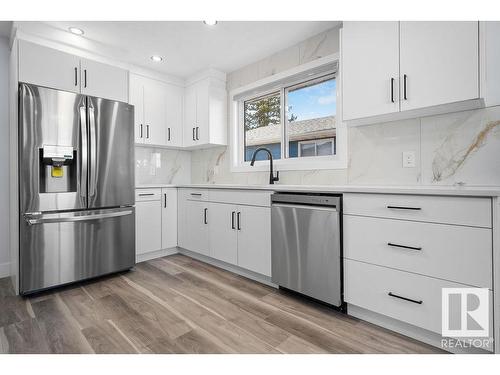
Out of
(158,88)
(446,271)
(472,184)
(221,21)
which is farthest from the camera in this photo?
(158,88)

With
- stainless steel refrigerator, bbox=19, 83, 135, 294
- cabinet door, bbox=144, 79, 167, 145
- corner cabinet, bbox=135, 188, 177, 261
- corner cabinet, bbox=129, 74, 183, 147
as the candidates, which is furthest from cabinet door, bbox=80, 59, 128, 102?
corner cabinet, bbox=135, 188, 177, 261

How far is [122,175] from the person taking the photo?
2752 millimetres

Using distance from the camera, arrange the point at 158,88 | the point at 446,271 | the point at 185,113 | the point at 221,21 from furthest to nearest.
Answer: the point at 185,113
the point at 158,88
the point at 221,21
the point at 446,271

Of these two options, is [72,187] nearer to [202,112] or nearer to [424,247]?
[202,112]

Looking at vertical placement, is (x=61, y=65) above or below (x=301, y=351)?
above

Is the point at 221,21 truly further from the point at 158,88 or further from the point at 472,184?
the point at 472,184

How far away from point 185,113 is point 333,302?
3.00 m

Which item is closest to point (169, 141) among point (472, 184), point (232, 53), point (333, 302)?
point (232, 53)

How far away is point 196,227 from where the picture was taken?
125 inches

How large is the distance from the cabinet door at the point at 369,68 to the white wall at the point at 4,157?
3.31 metres

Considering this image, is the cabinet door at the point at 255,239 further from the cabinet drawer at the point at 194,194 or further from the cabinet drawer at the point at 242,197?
the cabinet drawer at the point at 194,194

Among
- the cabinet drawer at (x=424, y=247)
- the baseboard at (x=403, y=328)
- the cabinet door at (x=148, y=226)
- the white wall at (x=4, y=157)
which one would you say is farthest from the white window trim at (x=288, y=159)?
the white wall at (x=4, y=157)

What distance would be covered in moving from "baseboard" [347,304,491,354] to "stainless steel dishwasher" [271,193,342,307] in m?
0.15

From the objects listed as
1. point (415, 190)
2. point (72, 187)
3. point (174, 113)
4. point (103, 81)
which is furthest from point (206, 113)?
point (415, 190)
